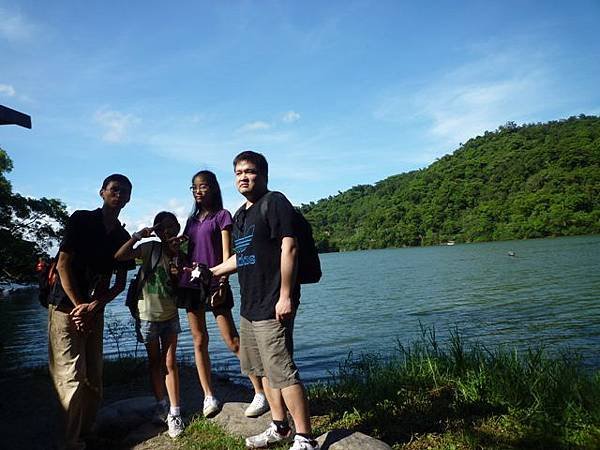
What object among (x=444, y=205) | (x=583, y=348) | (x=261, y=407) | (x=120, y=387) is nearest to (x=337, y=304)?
(x=583, y=348)

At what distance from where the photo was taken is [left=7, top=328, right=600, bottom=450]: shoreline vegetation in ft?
11.1

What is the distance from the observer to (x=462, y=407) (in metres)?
4.06

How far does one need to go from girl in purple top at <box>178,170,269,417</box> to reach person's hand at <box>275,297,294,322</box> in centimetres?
102

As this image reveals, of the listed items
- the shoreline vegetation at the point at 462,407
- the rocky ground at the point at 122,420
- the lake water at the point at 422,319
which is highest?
the rocky ground at the point at 122,420

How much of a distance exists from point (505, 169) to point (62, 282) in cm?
11009

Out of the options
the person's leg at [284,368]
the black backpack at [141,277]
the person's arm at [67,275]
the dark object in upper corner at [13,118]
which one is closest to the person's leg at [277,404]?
the person's leg at [284,368]

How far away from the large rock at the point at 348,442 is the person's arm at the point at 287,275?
0.99m

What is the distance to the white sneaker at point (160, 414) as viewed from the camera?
4.11 meters

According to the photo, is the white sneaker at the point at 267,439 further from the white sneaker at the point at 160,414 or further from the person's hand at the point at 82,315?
the person's hand at the point at 82,315

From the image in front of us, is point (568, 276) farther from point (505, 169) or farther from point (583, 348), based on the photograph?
point (505, 169)

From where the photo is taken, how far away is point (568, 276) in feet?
79.0

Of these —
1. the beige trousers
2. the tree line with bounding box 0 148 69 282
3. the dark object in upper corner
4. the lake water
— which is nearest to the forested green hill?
the lake water

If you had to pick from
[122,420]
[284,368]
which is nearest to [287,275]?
[284,368]

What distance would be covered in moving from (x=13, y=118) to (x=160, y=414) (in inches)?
130
